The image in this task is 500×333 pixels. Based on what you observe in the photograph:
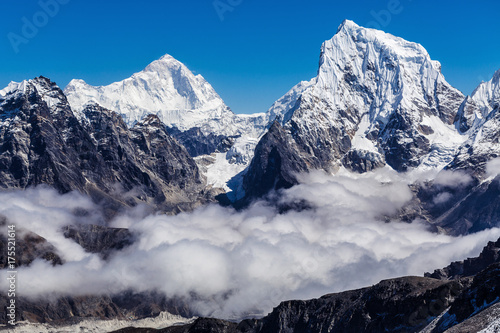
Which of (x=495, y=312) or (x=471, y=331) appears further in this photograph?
(x=495, y=312)
